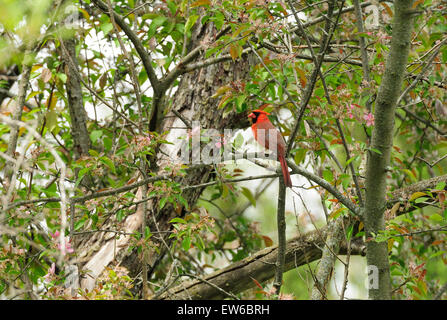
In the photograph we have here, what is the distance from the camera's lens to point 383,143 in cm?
277

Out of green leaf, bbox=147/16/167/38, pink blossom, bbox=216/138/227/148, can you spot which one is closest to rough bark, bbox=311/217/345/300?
pink blossom, bbox=216/138/227/148

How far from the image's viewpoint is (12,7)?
254 centimetres

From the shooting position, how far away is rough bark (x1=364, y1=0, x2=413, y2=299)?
257 cm

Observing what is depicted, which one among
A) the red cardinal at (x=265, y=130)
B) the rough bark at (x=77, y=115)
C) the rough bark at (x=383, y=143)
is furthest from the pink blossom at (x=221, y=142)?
the rough bark at (x=77, y=115)

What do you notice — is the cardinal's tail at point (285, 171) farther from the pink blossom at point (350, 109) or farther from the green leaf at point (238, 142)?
the pink blossom at point (350, 109)

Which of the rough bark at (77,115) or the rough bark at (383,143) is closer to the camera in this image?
the rough bark at (383,143)

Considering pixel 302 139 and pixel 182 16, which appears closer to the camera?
pixel 302 139

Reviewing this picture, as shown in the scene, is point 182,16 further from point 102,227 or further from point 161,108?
point 102,227

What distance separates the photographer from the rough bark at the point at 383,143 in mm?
2572

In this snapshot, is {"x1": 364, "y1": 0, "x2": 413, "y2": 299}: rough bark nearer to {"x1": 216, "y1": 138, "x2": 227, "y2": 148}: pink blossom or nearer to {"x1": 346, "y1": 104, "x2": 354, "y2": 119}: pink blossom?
{"x1": 346, "y1": 104, "x2": 354, "y2": 119}: pink blossom

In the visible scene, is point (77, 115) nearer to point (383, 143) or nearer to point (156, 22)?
point (156, 22)

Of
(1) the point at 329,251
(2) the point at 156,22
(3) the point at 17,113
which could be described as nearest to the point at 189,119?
(2) the point at 156,22
